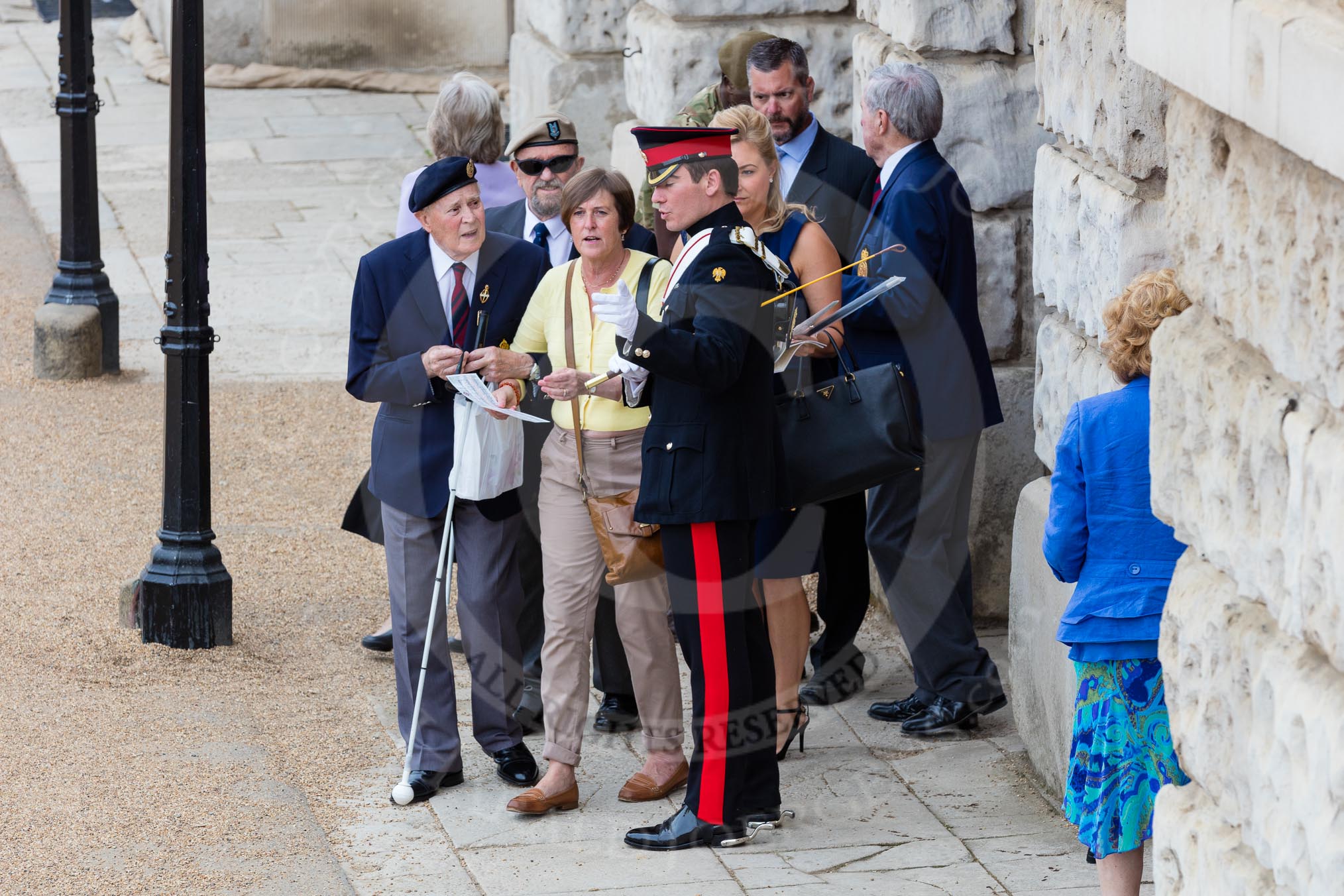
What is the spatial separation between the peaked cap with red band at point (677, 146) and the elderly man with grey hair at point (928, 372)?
878 mm

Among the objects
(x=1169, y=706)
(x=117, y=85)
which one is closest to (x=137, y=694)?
(x=1169, y=706)

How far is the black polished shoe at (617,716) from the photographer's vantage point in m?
5.34

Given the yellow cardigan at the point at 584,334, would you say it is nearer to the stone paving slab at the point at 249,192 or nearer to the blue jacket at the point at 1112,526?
the blue jacket at the point at 1112,526

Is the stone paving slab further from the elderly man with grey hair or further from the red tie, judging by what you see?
the elderly man with grey hair

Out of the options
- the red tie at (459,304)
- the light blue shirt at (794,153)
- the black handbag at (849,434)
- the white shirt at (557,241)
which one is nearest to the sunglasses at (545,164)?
the white shirt at (557,241)

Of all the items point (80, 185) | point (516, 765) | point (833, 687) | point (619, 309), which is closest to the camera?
point (619, 309)

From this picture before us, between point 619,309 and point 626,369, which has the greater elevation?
point 619,309

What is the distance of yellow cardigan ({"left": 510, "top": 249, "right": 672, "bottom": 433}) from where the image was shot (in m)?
4.59

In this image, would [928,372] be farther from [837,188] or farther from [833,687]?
[833,687]

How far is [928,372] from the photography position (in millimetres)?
5207

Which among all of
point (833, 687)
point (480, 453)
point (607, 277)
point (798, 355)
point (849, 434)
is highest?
point (607, 277)

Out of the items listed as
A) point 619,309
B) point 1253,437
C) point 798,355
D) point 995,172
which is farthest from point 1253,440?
point 995,172

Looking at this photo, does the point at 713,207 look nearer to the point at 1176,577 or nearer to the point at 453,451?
the point at 453,451

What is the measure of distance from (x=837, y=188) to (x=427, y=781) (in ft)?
7.11
